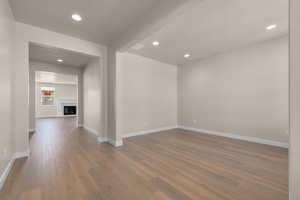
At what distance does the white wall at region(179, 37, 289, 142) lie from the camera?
123 inches

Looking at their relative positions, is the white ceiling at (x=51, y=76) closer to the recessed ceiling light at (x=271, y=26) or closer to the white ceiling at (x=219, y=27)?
the white ceiling at (x=219, y=27)

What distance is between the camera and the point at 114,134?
3.25 m

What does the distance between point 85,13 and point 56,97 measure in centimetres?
969

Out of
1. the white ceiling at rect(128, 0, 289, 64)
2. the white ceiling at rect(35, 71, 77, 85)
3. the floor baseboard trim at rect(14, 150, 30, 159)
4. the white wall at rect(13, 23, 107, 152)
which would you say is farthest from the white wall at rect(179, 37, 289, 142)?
the white ceiling at rect(35, 71, 77, 85)

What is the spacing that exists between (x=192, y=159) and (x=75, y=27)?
3.89 metres

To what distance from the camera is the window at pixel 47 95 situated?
9.02 metres

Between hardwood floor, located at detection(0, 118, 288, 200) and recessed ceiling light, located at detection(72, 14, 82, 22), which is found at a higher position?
recessed ceiling light, located at detection(72, 14, 82, 22)

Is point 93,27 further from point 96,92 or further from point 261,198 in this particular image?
point 261,198

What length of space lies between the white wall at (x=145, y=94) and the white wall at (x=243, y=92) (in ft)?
2.70

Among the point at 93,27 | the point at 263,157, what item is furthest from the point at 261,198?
the point at 93,27

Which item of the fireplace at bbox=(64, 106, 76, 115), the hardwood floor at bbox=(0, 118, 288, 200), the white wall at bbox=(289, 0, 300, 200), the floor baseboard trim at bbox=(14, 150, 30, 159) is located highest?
the white wall at bbox=(289, 0, 300, 200)

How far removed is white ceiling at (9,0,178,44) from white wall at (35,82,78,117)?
8632 millimetres

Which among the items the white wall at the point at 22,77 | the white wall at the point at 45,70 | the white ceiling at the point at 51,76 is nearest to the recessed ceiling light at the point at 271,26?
the white wall at the point at 22,77

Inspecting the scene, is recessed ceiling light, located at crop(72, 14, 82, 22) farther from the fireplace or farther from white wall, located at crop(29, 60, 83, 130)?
the fireplace
